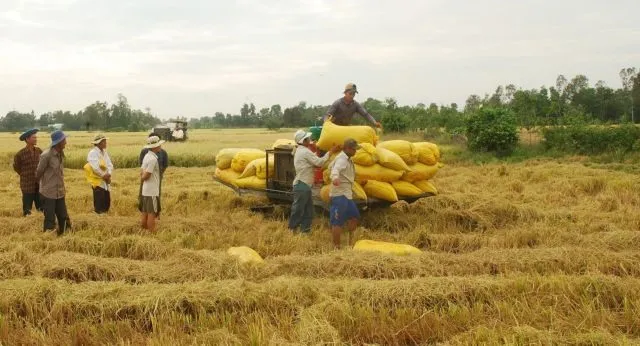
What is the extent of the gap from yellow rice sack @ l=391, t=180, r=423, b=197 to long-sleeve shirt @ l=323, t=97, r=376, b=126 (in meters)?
0.94

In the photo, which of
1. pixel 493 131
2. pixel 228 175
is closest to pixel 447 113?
pixel 493 131

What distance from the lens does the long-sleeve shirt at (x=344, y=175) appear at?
21.7 feet

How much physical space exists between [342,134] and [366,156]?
1.40 ft

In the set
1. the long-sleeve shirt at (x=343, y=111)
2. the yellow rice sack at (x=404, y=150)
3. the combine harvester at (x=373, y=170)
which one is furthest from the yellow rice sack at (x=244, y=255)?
the long-sleeve shirt at (x=343, y=111)

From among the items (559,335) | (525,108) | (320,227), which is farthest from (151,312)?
(525,108)

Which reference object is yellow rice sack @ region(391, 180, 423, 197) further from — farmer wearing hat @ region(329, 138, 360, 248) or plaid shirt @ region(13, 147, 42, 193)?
plaid shirt @ region(13, 147, 42, 193)

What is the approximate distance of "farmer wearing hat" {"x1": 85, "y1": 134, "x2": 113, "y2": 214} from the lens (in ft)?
25.7

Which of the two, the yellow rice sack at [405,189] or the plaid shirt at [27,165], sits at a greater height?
the plaid shirt at [27,165]

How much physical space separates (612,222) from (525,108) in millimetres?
17647

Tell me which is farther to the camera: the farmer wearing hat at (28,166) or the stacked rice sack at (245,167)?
the stacked rice sack at (245,167)

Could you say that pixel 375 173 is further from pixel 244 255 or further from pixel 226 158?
pixel 226 158

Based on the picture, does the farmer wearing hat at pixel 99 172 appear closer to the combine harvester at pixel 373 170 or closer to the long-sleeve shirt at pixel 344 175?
the combine harvester at pixel 373 170

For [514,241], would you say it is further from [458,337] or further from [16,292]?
[16,292]

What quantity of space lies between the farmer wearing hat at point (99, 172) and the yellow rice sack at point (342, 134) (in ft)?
9.49
